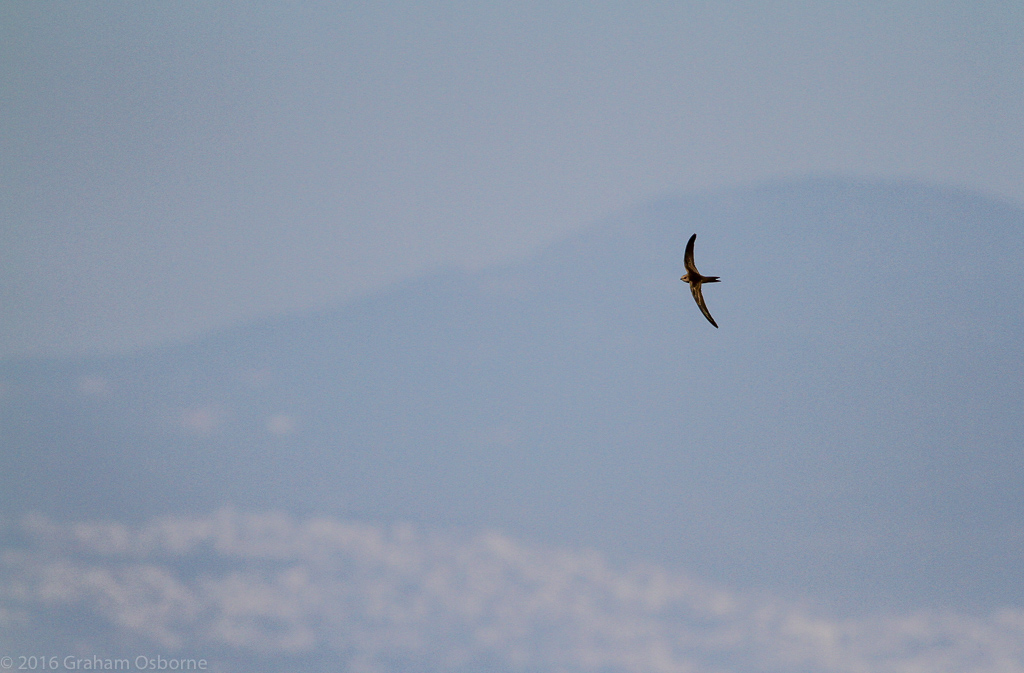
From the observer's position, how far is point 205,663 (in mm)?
9180

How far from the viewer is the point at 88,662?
9188 mm

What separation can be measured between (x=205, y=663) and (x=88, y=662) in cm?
110

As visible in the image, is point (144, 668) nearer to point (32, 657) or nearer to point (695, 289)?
point (32, 657)

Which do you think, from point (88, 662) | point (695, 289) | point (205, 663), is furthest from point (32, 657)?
point (695, 289)

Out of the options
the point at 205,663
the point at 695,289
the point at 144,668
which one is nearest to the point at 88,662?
the point at 144,668

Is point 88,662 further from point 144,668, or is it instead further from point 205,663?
point 205,663

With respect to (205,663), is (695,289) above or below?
above

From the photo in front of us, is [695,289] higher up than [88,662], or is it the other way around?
[695,289]

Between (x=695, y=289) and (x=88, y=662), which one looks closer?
(x=695, y=289)

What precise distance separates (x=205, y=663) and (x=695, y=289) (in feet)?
18.9

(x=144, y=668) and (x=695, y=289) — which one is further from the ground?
(x=695, y=289)

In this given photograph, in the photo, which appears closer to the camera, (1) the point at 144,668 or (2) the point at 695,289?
(2) the point at 695,289

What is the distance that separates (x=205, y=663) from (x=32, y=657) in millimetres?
1656

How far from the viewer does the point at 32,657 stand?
30.3 feet
